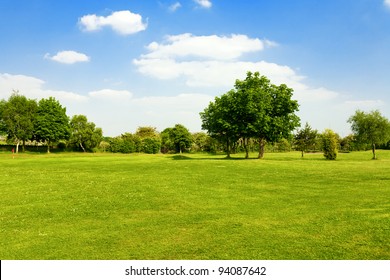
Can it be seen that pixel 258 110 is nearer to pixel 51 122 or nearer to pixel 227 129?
pixel 227 129

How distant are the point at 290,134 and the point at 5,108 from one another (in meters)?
81.7

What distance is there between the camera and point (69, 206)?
56.4ft

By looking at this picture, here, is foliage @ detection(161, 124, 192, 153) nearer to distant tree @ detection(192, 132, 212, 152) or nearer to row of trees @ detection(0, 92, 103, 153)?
distant tree @ detection(192, 132, 212, 152)

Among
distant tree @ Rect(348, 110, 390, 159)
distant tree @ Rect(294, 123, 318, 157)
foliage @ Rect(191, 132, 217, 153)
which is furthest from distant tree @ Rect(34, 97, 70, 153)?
distant tree @ Rect(348, 110, 390, 159)

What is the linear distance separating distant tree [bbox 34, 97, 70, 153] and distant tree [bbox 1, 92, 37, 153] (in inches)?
93.5

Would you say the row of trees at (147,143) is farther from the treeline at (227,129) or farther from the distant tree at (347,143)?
the distant tree at (347,143)

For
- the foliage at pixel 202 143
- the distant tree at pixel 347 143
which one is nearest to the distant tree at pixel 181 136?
the foliage at pixel 202 143

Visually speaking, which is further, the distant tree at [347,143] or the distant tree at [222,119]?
the distant tree at [347,143]

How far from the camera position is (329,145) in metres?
59.6

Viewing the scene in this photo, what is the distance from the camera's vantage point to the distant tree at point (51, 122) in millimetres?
87750

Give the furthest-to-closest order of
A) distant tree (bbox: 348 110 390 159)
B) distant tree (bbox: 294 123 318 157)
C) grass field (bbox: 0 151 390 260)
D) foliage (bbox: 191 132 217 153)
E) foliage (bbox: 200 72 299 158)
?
foliage (bbox: 191 132 217 153) < distant tree (bbox: 294 123 318 157) < distant tree (bbox: 348 110 390 159) < foliage (bbox: 200 72 299 158) < grass field (bbox: 0 151 390 260)

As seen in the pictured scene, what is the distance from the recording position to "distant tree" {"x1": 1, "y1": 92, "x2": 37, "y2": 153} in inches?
3339

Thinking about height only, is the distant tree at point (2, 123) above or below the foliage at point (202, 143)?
above

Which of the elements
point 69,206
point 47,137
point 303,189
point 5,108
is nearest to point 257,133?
point 303,189
